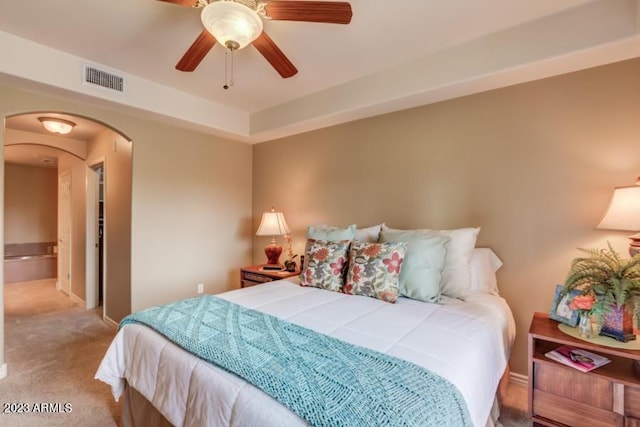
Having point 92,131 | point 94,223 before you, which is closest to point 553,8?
point 92,131

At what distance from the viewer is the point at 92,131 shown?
12.8ft

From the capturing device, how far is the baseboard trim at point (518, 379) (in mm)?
2230

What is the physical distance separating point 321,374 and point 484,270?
1717 millimetres

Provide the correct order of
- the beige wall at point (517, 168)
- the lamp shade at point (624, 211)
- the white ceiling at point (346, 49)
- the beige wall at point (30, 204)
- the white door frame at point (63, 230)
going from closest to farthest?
the lamp shade at point (624, 211), the white ceiling at point (346, 49), the beige wall at point (517, 168), the white door frame at point (63, 230), the beige wall at point (30, 204)

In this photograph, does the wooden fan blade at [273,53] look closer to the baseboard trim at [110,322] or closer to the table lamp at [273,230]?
the table lamp at [273,230]

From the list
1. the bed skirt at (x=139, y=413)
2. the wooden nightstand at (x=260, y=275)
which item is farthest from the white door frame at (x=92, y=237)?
the bed skirt at (x=139, y=413)

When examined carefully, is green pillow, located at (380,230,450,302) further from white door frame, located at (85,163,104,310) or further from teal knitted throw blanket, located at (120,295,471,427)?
white door frame, located at (85,163,104,310)

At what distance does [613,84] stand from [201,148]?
3731 millimetres

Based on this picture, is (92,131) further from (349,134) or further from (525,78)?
(525,78)

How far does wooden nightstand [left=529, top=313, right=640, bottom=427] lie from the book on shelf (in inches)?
0.8

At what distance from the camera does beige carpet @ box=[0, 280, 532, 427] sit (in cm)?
193

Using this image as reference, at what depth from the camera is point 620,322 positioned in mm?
1505

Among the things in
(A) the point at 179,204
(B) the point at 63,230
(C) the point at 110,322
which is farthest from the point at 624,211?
(B) the point at 63,230

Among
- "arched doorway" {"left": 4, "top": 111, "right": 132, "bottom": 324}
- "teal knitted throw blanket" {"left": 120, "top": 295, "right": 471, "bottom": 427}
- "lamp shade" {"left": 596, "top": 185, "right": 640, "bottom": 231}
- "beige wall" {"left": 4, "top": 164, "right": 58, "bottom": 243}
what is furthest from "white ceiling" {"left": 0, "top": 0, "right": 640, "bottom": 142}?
"beige wall" {"left": 4, "top": 164, "right": 58, "bottom": 243}
